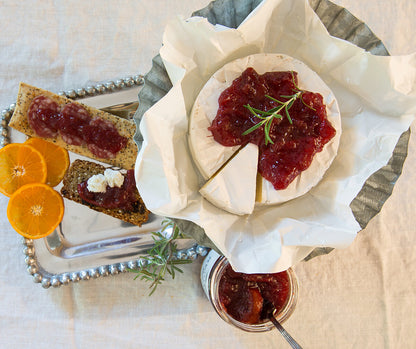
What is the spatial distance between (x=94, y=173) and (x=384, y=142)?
4.46 feet

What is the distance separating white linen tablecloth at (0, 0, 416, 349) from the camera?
202cm

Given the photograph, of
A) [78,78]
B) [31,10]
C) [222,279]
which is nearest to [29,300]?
[222,279]

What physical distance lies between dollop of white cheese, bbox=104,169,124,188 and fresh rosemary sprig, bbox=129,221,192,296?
0.30 metres

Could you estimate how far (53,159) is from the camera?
199 centimetres

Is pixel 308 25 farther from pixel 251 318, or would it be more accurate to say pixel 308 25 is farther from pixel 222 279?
pixel 251 318

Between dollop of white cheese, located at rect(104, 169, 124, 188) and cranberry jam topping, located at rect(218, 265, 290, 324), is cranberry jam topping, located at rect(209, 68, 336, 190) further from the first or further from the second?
dollop of white cheese, located at rect(104, 169, 124, 188)

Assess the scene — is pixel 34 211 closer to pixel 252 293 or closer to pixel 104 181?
pixel 104 181

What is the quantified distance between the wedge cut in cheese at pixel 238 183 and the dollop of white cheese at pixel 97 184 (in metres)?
0.53

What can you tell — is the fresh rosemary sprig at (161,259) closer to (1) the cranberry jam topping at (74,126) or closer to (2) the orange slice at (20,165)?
(1) the cranberry jam topping at (74,126)

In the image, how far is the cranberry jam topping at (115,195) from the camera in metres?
1.86

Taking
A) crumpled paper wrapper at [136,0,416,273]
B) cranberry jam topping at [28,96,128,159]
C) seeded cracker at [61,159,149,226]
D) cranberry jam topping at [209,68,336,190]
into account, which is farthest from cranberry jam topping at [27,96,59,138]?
cranberry jam topping at [209,68,336,190]

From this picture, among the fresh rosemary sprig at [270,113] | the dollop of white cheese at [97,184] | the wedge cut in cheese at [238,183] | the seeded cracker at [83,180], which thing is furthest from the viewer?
the seeded cracker at [83,180]

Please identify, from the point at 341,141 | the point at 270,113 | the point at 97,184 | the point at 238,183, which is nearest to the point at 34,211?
the point at 97,184

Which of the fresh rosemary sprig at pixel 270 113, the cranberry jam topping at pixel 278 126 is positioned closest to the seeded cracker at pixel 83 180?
the cranberry jam topping at pixel 278 126
